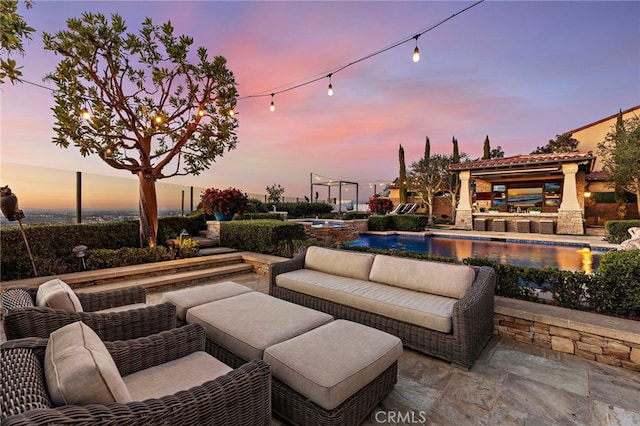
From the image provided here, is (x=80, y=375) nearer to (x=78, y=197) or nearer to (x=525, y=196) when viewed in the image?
(x=78, y=197)

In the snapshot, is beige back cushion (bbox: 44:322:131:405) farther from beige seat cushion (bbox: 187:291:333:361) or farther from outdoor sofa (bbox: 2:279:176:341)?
beige seat cushion (bbox: 187:291:333:361)

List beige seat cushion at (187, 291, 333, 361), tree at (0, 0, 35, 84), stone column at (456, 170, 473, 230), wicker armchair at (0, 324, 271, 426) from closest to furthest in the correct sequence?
wicker armchair at (0, 324, 271, 426) → tree at (0, 0, 35, 84) → beige seat cushion at (187, 291, 333, 361) → stone column at (456, 170, 473, 230)

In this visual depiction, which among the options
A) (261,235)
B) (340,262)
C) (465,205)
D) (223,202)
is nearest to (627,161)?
(465,205)

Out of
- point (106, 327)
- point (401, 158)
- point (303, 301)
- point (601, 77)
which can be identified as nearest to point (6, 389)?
point (106, 327)

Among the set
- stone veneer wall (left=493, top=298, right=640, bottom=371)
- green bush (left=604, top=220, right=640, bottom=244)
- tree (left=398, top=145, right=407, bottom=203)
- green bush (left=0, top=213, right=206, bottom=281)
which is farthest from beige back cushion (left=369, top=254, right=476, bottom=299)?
tree (left=398, top=145, right=407, bottom=203)

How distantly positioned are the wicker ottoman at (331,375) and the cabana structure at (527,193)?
526 inches

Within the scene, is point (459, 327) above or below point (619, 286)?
below

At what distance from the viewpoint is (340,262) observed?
3.83 m

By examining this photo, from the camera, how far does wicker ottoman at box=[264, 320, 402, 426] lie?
5.28ft

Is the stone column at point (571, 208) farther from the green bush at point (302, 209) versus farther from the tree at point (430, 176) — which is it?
the green bush at point (302, 209)

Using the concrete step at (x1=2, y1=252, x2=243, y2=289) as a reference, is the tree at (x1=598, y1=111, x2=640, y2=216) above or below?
above

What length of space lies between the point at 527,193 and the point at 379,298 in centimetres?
1692

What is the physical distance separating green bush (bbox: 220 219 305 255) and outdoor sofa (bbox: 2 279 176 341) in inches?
141

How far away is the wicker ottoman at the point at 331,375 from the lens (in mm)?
1608
